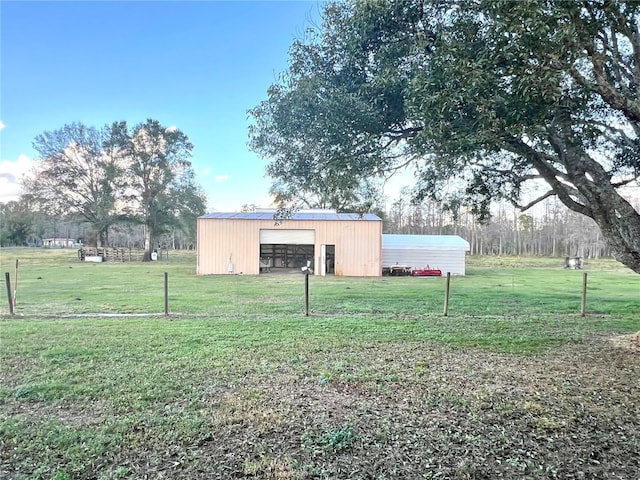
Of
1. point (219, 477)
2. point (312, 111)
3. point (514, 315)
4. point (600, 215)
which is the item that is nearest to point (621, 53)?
point (600, 215)

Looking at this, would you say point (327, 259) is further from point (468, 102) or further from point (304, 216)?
point (468, 102)

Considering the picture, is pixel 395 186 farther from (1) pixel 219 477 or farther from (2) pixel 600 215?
(1) pixel 219 477

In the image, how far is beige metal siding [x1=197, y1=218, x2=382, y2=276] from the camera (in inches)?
819

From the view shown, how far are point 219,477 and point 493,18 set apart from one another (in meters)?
4.47

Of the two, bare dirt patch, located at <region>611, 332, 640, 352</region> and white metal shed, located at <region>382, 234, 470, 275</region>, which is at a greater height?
white metal shed, located at <region>382, 234, 470, 275</region>

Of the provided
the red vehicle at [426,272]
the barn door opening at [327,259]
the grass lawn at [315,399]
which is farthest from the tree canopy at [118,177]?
the grass lawn at [315,399]

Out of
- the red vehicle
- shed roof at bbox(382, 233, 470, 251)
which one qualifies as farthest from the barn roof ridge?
the red vehicle

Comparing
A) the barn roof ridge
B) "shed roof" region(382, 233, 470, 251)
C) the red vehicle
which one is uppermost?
the barn roof ridge

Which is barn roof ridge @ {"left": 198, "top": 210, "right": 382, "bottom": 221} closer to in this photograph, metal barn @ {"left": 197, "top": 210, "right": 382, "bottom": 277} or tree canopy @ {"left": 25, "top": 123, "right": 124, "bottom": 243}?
metal barn @ {"left": 197, "top": 210, "right": 382, "bottom": 277}

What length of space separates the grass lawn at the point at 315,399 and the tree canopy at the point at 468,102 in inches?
90.2

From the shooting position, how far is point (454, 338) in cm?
635

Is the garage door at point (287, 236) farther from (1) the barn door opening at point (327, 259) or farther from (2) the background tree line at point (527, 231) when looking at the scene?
(2) the background tree line at point (527, 231)

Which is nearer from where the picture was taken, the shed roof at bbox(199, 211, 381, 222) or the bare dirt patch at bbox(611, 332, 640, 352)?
the bare dirt patch at bbox(611, 332, 640, 352)

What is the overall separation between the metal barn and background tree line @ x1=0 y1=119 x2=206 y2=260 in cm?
1400
